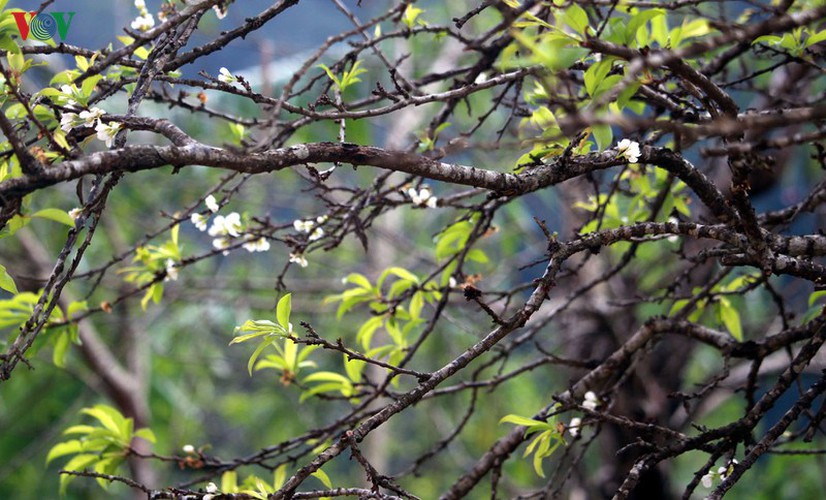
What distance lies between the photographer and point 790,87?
262 centimetres

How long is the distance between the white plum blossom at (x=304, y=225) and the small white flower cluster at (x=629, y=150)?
710 millimetres

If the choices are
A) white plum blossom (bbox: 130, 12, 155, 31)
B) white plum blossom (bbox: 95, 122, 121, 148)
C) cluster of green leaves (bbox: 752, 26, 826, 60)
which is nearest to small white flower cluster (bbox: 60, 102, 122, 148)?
white plum blossom (bbox: 95, 122, 121, 148)

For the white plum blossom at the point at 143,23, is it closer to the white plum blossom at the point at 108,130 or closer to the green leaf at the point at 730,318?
the white plum blossom at the point at 108,130

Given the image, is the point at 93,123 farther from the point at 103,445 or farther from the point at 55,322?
the point at 103,445

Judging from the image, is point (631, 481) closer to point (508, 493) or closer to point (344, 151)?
point (344, 151)

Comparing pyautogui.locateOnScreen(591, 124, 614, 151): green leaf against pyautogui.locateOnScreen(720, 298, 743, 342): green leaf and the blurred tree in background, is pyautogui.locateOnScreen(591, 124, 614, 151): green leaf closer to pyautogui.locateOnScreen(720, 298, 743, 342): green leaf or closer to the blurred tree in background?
the blurred tree in background

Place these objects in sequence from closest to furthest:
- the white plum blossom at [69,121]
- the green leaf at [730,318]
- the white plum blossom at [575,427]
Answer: the white plum blossom at [69,121] < the white plum blossom at [575,427] < the green leaf at [730,318]

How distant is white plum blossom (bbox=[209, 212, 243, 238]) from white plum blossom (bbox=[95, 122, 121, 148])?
1.70 ft

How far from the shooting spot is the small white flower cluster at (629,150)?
1202 mm

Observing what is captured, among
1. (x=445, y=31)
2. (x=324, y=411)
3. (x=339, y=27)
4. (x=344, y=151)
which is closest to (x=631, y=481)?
(x=344, y=151)

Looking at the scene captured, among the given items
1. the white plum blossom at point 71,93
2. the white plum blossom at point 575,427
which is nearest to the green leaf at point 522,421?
the white plum blossom at point 575,427

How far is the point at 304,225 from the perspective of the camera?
1.70 meters

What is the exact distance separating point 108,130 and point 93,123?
47 millimetres

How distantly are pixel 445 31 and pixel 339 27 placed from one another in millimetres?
5331
